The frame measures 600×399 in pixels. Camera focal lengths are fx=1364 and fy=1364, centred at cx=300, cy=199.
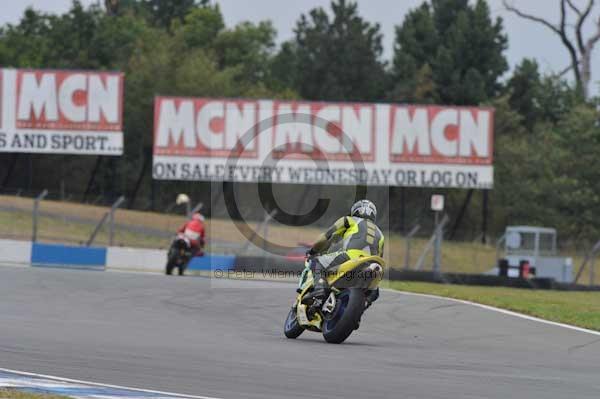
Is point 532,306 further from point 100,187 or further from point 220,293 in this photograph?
point 100,187

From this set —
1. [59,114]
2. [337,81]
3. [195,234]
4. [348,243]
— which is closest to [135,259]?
[195,234]

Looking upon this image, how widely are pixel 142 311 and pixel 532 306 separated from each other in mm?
6221

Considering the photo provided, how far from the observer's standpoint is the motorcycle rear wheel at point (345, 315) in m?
13.5

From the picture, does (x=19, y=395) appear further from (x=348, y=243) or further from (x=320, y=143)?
(x=320, y=143)

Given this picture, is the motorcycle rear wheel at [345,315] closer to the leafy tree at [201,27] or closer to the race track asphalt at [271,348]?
the race track asphalt at [271,348]

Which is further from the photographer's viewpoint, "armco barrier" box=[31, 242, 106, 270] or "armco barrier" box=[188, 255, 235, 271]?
"armco barrier" box=[188, 255, 235, 271]

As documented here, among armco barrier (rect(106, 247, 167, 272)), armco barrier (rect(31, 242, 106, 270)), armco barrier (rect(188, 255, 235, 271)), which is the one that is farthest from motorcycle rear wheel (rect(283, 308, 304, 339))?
armco barrier (rect(106, 247, 167, 272))

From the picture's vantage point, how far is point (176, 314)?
17094 millimetres

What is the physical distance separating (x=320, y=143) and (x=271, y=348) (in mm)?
33770

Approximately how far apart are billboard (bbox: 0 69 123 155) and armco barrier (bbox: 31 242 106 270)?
13488mm

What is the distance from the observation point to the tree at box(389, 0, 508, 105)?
267 ft

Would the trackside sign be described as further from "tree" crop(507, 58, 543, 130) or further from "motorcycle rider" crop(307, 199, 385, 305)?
"tree" crop(507, 58, 543, 130)

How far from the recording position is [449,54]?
3302 inches

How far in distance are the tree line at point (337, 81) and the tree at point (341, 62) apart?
0.30 ft
